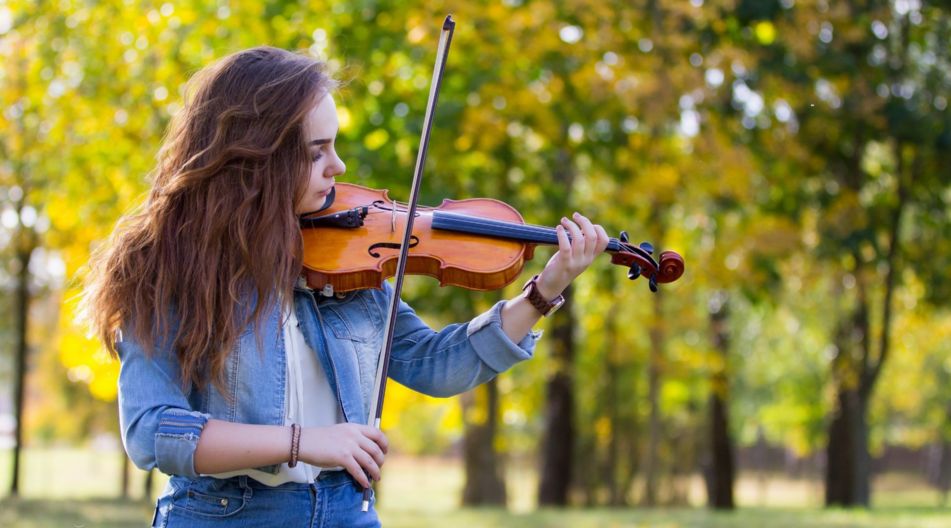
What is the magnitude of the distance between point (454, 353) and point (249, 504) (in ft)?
1.81

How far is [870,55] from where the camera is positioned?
13203 mm

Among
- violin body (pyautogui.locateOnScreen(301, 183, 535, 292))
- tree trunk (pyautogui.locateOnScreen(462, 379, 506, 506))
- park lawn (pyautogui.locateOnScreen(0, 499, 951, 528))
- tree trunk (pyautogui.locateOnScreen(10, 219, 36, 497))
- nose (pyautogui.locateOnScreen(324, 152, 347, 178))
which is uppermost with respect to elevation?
nose (pyautogui.locateOnScreen(324, 152, 347, 178))

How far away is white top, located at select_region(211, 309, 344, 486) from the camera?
85.0 inches

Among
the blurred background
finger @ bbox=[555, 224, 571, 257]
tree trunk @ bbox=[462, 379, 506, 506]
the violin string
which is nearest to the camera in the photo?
finger @ bbox=[555, 224, 571, 257]

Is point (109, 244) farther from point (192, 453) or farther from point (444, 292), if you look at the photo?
point (444, 292)

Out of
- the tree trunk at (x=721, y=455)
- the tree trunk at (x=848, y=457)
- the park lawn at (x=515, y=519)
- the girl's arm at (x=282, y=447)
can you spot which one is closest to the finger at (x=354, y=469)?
the girl's arm at (x=282, y=447)

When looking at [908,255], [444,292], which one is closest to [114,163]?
[444,292]

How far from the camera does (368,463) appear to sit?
82.2 inches

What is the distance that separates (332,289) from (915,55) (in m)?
14.8

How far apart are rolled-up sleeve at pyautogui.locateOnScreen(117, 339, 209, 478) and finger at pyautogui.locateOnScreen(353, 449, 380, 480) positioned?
0.28 meters

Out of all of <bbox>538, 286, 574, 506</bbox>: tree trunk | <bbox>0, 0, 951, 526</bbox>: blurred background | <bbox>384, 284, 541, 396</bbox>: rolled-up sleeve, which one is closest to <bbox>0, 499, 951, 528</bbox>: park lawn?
<bbox>0, 0, 951, 526</bbox>: blurred background

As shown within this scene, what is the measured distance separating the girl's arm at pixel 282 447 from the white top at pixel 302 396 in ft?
0.31

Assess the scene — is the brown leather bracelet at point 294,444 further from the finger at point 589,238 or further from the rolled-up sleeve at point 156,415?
the finger at point 589,238

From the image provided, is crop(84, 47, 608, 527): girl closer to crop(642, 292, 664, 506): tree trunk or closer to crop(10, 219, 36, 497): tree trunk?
crop(642, 292, 664, 506): tree trunk
